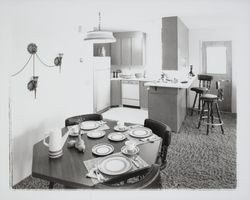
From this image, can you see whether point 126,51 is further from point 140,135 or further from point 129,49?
point 140,135

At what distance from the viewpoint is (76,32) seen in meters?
2.58

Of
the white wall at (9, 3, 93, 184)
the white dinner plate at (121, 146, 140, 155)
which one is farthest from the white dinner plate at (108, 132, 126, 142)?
the white wall at (9, 3, 93, 184)

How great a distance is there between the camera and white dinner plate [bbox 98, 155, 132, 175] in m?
1.24

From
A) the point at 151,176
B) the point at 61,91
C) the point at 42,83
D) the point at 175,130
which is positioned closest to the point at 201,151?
the point at 175,130

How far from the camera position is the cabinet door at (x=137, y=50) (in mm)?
5301

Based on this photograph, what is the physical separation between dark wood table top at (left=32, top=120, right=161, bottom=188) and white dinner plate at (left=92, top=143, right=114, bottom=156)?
0.03m

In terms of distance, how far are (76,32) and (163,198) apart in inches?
86.9

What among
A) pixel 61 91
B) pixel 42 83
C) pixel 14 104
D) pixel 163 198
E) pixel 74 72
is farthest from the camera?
pixel 74 72

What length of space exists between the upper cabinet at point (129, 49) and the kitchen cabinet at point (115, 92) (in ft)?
2.07

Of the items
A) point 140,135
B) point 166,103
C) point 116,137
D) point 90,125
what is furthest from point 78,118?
point 166,103

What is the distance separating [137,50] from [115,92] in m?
1.27

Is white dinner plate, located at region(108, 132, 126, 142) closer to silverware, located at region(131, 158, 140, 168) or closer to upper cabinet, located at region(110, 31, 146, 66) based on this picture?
silverware, located at region(131, 158, 140, 168)

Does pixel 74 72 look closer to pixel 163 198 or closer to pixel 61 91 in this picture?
pixel 61 91

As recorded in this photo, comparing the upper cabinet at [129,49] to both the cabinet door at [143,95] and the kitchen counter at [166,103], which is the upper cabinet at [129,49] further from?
the kitchen counter at [166,103]
